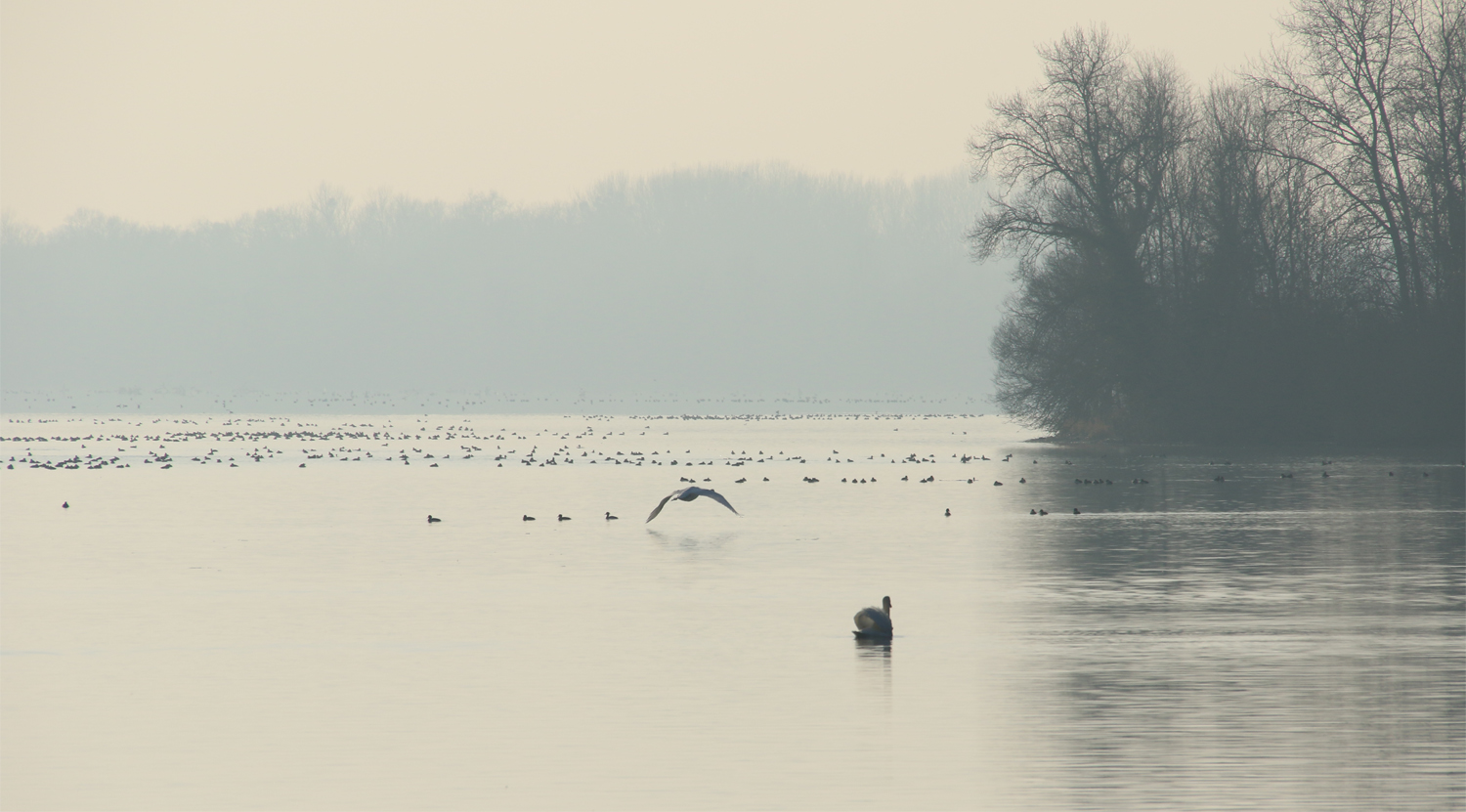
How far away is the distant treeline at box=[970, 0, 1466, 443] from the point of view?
5528cm

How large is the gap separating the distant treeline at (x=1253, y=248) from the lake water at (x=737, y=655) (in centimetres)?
2127

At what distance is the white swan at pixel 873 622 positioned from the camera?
16688 millimetres

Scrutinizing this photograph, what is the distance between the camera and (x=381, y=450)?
6894cm

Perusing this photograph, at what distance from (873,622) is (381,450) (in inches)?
2139

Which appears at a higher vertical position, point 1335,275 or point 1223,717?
point 1335,275

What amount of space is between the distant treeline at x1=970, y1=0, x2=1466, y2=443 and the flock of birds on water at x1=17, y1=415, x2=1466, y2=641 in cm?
696

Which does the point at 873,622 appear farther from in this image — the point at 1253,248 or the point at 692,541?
the point at 1253,248

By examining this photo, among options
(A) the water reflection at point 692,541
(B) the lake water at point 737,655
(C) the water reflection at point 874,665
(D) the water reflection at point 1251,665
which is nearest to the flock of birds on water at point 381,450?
(A) the water reflection at point 692,541

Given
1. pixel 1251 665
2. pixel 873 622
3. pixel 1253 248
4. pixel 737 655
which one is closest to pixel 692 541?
pixel 873 622

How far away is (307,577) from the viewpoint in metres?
23.2

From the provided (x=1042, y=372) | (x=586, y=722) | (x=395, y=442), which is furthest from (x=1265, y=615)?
(x=395, y=442)

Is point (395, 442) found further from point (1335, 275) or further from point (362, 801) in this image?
point (362, 801)

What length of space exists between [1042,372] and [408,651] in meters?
53.0

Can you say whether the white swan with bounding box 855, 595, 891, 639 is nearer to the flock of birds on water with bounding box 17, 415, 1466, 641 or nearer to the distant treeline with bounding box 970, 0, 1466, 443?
the flock of birds on water with bounding box 17, 415, 1466, 641
